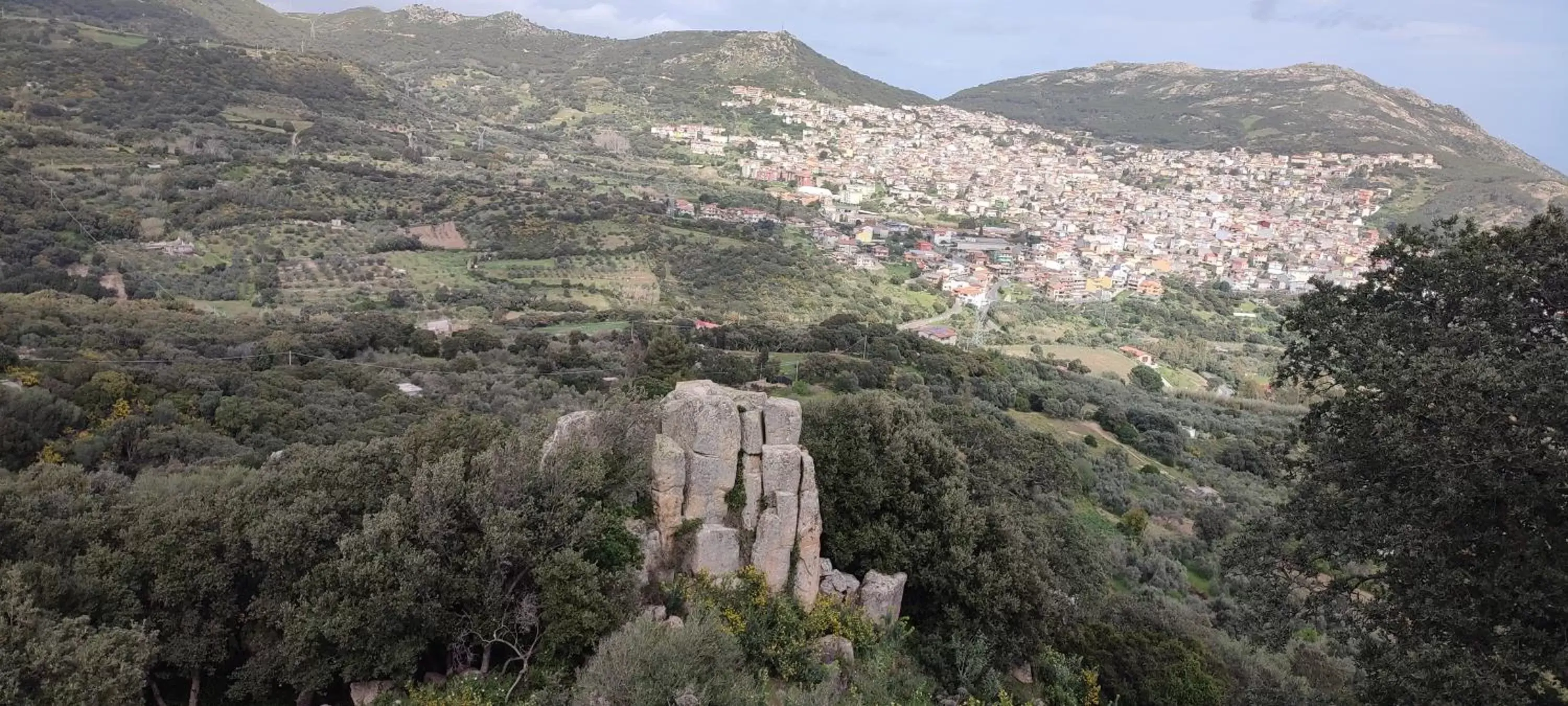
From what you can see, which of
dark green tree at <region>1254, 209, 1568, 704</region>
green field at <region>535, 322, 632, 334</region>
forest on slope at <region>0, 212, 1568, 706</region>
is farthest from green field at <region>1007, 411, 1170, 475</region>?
green field at <region>535, 322, 632, 334</region>

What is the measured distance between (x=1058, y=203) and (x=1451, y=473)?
154466mm

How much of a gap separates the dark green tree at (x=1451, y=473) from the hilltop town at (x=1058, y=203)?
67.0 metres

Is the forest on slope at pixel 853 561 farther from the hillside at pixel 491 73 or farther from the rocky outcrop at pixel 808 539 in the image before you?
the hillside at pixel 491 73

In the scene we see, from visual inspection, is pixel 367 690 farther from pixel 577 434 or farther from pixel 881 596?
pixel 881 596

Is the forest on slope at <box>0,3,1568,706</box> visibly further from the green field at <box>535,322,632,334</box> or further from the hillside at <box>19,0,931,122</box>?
the hillside at <box>19,0,931,122</box>

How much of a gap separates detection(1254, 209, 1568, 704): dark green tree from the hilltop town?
66975mm

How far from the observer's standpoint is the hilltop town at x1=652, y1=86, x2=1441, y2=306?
335 feet

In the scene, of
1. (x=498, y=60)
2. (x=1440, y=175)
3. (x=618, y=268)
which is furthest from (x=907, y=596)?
(x=498, y=60)

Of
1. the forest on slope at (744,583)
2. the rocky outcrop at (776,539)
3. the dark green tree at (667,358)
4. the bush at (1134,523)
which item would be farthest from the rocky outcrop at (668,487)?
the bush at (1134,523)

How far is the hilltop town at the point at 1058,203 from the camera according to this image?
102188mm

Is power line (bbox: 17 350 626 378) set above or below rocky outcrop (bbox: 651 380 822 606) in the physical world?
below

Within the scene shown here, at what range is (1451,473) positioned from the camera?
10273mm

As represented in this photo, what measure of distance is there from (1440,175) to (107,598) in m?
203

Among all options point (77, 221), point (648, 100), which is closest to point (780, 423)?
point (77, 221)
